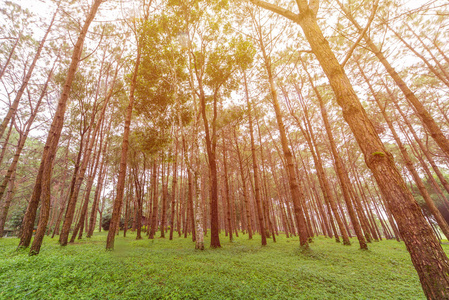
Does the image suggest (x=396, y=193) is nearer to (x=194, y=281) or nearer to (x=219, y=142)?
(x=194, y=281)

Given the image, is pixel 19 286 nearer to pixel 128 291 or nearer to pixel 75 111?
pixel 128 291

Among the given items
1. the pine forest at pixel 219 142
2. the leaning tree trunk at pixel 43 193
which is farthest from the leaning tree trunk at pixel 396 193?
the leaning tree trunk at pixel 43 193

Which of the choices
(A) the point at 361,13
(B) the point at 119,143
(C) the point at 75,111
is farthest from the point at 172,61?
(B) the point at 119,143

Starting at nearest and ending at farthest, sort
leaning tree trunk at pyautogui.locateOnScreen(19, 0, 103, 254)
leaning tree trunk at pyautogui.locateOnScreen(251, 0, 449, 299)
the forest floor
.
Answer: leaning tree trunk at pyautogui.locateOnScreen(251, 0, 449, 299) < the forest floor < leaning tree trunk at pyautogui.locateOnScreen(19, 0, 103, 254)

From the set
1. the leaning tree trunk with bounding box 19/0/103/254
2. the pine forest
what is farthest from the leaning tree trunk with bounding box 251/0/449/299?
the leaning tree trunk with bounding box 19/0/103/254

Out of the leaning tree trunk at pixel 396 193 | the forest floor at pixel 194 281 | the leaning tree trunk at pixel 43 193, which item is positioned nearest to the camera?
the leaning tree trunk at pixel 396 193

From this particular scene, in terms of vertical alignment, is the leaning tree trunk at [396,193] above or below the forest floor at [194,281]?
above

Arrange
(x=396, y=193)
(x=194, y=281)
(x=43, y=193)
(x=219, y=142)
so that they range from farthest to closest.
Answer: (x=219, y=142) < (x=43, y=193) < (x=194, y=281) < (x=396, y=193)

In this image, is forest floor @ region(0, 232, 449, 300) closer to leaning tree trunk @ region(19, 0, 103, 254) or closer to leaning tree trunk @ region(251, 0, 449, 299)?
leaning tree trunk @ region(19, 0, 103, 254)

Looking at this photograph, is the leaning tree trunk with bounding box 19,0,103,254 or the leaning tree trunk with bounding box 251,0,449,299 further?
the leaning tree trunk with bounding box 19,0,103,254

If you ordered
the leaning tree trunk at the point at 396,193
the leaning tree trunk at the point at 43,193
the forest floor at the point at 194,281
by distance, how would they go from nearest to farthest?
the leaning tree trunk at the point at 396,193 → the forest floor at the point at 194,281 → the leaning tree trunk at the point at 43,193

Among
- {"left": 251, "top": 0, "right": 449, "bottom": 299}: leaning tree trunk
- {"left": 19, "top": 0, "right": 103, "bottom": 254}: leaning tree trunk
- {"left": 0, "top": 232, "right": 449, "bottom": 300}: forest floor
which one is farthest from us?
{"left": 19, "top": 0, "right": 103, "bottom": 254}: leaning tree trunk

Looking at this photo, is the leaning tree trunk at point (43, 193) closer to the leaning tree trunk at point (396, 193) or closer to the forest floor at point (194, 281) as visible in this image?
→ the forest floor at point (194, 281)

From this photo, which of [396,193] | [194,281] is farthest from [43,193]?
[396,193]
